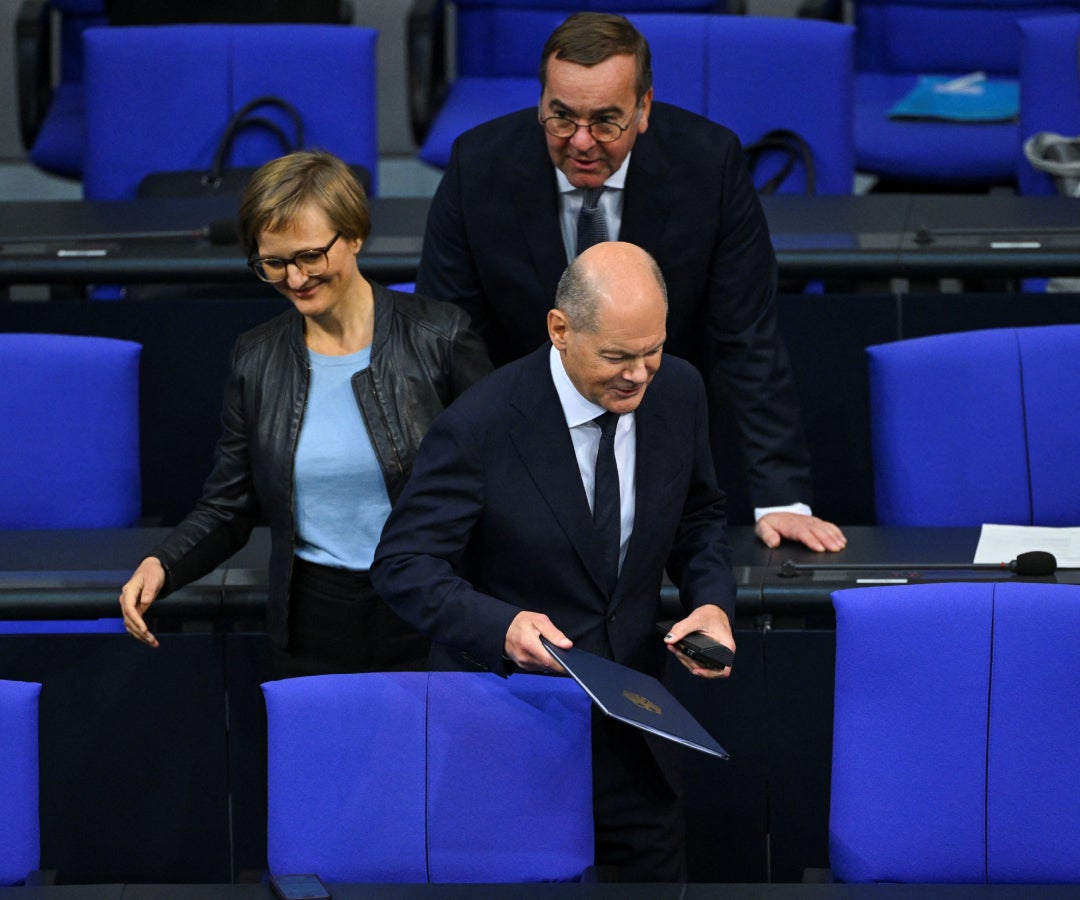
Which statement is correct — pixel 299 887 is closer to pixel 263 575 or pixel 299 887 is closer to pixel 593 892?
pixel 593 892

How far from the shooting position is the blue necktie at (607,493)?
229 cm

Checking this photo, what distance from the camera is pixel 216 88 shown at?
14.6 feet

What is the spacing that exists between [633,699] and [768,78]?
2.64 meters

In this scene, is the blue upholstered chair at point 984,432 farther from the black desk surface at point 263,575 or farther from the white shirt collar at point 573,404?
the white shirt collar at point 573,404

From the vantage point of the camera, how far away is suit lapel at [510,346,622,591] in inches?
89.6

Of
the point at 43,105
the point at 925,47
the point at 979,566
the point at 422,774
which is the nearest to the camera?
the point at 422,774

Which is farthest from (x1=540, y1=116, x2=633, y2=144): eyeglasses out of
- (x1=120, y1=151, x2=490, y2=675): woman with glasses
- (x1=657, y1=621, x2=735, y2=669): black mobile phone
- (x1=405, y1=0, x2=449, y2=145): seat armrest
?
(x1=405, y1=0, x2=449, y2=145): seat armrest

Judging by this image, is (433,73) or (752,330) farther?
(433,73)

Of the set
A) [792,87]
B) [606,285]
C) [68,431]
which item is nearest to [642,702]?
[606,285]

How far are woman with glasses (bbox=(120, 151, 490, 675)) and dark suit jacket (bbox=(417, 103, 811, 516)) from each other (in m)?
0.30

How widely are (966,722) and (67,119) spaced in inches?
139

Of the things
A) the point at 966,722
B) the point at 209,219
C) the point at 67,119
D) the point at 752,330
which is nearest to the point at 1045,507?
the point at 752,330

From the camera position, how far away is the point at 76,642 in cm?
274

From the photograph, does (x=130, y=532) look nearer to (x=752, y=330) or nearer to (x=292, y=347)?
(x=292, y=347)
